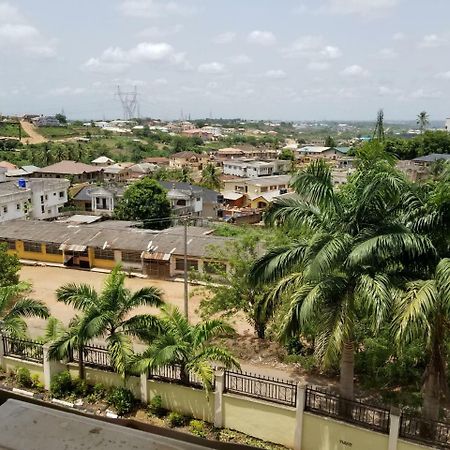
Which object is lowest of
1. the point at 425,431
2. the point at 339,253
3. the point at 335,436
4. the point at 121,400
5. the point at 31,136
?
the point at 121,400

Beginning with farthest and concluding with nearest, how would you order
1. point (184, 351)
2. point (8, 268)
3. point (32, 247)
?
point (32, 247) < point (8, 268) < point (184, 351)

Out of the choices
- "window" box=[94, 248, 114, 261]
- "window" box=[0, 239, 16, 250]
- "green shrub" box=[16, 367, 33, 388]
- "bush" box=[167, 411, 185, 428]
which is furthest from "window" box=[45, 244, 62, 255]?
"bush" box=[167, 411, 185, 428]

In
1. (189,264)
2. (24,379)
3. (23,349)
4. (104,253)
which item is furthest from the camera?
(104,253)

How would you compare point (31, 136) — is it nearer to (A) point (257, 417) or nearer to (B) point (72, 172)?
(B) point (72, 172)

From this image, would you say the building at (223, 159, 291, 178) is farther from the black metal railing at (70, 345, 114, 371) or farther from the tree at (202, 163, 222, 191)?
the black metal railing at (70, 345, 114, 371)

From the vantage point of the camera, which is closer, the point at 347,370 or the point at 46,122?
the point at 347,370

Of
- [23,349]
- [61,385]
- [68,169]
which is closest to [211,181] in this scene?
[68,169]

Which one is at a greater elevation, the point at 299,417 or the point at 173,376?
the point at 173,376
